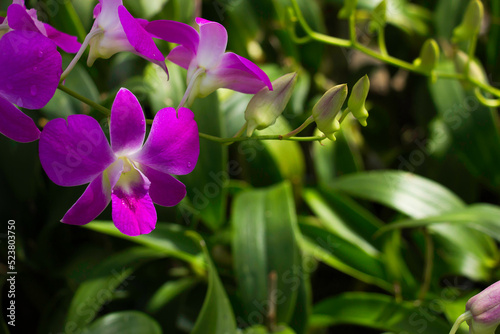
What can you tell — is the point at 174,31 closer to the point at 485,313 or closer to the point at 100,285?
the point at 485,313

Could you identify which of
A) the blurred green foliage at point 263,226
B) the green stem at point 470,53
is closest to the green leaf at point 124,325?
Result: the blurred green foliage at point 263,226

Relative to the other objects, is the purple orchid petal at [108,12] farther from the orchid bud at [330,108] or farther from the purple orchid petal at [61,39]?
the orchid bud at [330,108]

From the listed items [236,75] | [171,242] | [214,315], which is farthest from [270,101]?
[171,242]

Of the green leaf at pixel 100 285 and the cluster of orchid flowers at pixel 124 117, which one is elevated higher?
the cluster of orchid flowers at pixel 124 117

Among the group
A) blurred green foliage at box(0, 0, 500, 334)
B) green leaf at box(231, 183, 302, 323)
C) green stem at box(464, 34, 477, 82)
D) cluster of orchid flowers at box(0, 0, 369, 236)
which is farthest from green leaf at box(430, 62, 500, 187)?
cluster of orchid flowers at box(0, 0, 369, 236)

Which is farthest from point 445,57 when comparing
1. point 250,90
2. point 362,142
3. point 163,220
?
point 250,90

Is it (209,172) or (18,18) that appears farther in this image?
(209,172)

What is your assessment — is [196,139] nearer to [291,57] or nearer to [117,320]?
[117,320]
